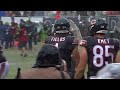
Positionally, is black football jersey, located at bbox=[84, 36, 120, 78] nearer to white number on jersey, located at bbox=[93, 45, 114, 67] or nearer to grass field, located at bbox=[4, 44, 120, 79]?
white number on jersey, located at bbox=[93, 45, 114, 67]

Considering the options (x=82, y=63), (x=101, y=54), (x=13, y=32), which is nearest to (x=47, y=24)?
(x=13, y=32)

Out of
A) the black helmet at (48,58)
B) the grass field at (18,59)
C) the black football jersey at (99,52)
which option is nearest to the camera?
the black helmet at (48,58)

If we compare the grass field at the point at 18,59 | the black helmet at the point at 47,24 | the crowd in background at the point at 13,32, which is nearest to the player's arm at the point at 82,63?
the grass field at the point at 18,59

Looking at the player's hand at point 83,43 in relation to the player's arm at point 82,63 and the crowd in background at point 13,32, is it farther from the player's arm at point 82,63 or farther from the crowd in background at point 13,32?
the crowd in background at point 13,32

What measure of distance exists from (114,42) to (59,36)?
106 cm

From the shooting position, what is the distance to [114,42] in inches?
225

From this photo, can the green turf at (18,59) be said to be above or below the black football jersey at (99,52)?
below

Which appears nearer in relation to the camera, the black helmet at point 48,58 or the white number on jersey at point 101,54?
the black helmet at point 48,58

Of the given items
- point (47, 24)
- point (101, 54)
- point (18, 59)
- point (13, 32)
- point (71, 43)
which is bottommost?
point (18, 59)

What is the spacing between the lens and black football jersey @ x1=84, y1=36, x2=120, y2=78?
5.62m

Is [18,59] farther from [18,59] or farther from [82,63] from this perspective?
[82,63]

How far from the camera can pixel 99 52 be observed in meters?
5.63

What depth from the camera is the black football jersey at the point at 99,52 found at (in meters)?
5.62
